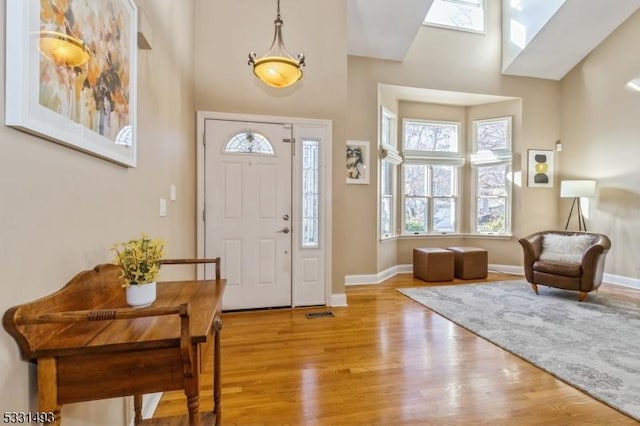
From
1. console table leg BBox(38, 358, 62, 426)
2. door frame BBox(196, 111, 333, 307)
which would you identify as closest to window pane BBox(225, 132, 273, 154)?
door frame BBox(196, 111, 333, 307)

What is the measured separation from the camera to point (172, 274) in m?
2.50

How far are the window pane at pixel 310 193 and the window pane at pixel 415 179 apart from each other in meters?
2.65

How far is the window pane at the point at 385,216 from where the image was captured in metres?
5.42

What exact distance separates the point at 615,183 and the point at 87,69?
683 centimetres

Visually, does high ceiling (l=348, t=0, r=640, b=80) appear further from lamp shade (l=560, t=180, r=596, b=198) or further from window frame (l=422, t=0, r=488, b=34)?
lamp shade (l=560, t=180, r=596, b=198)

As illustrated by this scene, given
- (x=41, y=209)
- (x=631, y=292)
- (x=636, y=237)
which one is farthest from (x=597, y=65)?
(x=41, y=209)

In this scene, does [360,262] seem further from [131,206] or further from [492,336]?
[131,206]

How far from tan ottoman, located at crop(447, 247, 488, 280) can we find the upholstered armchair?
2.94ft

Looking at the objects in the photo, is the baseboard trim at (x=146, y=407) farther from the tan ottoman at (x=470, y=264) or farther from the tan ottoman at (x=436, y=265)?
the tan ottoman at (x=470, y=264)

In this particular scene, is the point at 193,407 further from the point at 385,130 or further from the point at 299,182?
the point at 385,130

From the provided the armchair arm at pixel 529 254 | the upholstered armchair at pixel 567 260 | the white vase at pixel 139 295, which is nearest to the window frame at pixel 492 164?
the upholstered armchair at pixel 567 260

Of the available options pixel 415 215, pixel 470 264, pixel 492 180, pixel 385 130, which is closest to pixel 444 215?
pixel 415 215

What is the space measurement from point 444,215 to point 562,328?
3.24m

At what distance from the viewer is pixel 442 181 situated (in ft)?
20.3
